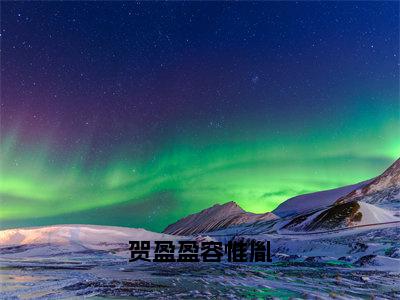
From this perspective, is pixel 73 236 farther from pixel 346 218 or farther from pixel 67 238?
pixel 346 218

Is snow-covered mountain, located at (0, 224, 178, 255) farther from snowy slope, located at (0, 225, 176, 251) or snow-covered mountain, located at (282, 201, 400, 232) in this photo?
snow-covered mountain, located at (282, 201, 400, 232)

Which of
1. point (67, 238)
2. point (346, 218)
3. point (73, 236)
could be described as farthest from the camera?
A: point (346, 218)

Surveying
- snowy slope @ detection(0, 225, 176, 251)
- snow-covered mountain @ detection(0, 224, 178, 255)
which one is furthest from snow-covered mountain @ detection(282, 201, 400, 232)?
snowy slope @ detection(0, 225, 176, 251)

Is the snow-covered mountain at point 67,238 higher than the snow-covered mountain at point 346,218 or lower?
lower

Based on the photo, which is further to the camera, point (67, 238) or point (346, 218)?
point (346, 218)

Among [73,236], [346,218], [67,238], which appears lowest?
[67,238]

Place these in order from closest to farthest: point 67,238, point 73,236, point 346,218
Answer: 1. point 67,238
2. point 73,236
3. point 346,218

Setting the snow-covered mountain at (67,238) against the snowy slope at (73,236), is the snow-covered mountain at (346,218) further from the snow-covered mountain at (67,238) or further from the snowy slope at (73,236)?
the snowy slope at (73,236)

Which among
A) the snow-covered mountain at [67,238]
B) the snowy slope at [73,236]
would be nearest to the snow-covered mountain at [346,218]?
the snow-covered mountain at [67,238]

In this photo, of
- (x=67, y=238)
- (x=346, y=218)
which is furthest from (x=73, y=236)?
(x=346, y=218)

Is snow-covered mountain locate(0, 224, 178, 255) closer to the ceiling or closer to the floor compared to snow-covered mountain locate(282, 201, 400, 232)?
closer to the floor

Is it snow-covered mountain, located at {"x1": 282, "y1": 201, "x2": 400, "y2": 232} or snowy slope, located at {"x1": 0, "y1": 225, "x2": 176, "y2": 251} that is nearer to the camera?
snowy slope, located at {"x1": 0, "y1": 225, "x2": 176, "y2": 251}

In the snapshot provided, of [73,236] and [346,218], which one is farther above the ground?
[346,218]

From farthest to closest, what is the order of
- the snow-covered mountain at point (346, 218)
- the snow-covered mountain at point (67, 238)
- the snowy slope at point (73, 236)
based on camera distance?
the snow-covered mountain at point (346, 218) < the snowy slope at point (73, 236) < the snow-covered mountain at point (67, 238)
